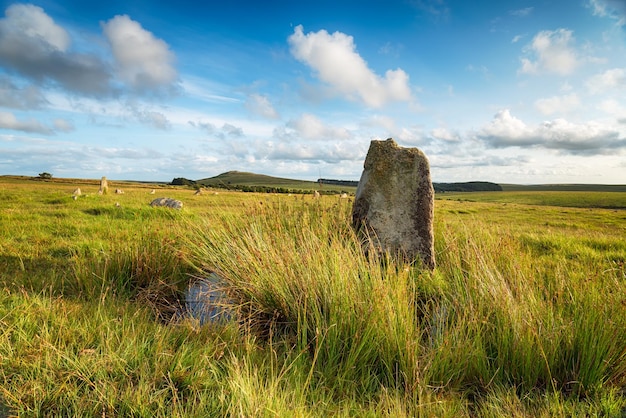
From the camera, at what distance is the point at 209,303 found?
3889 millimetres

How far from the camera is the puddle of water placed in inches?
151

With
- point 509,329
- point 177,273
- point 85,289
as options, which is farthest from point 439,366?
point 85,289

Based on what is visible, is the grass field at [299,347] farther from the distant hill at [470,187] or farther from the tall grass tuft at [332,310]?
the distant hill at [470,187]

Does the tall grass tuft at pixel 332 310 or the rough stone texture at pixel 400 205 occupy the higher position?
the rough stone texture at pixel 400 205

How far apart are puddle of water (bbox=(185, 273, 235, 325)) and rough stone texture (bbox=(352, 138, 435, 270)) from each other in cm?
251

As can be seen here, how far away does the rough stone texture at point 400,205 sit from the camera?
586 centimetres

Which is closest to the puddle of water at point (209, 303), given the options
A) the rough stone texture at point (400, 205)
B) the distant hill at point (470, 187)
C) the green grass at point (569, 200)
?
the rough stone texture at point (400, 205)

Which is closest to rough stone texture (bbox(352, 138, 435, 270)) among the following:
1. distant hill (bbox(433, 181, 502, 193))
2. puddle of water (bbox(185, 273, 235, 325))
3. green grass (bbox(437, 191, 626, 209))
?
puddle of water (bbox(185, 273, 235, 325))

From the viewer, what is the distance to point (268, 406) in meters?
2.12

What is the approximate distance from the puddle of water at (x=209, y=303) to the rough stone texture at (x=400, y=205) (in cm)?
251

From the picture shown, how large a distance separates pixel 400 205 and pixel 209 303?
3507 millimetres

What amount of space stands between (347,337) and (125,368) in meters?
1.81

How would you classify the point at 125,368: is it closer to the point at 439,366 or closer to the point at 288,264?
the point at 288,264

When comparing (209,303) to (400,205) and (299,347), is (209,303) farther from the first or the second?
(400,205)
